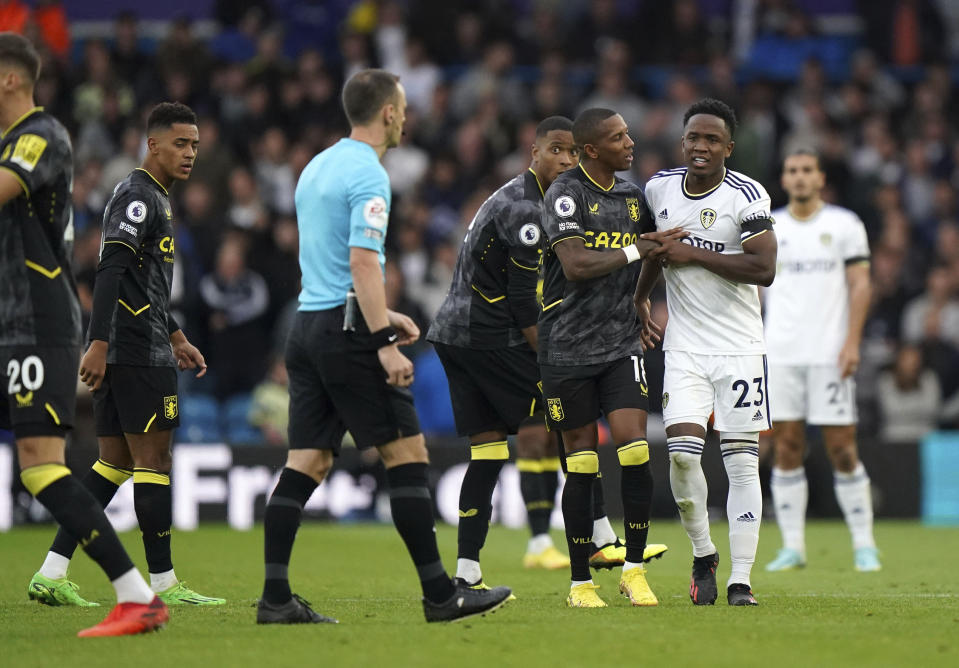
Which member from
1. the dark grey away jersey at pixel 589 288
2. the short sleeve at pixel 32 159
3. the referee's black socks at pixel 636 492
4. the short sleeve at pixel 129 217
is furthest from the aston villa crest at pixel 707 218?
the short sleeve at pixel 32 159

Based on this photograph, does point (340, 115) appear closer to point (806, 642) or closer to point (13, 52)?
point (13, 52)

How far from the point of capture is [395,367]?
659 centimetres

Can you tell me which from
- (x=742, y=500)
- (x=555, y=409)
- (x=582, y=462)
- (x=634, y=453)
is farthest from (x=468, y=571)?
(x=742, y=500)

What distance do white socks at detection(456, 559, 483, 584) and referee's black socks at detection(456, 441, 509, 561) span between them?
0.10 feet

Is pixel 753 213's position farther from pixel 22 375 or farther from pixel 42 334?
pixel 22 375

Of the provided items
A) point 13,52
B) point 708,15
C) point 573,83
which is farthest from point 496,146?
point 13,52

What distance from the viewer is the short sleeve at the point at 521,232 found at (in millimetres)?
8664

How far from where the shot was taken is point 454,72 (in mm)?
20656

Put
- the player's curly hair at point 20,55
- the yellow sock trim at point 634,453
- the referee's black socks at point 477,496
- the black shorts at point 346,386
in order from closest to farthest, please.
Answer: the player's curly hair at point 20,55 < the black shorts at point 346,386 < the yellow sock trim at point 634,453 < the referee's black socks at point 477,496

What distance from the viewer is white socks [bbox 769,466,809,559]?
1096 cm

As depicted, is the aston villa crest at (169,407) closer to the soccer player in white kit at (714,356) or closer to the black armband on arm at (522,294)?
the black armband on arm at (522,294)

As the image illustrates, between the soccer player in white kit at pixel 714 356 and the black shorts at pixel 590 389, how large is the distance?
332 mm

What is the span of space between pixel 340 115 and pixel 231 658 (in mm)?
13603

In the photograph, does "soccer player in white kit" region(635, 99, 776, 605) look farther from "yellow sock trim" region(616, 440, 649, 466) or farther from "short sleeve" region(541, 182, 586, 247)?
"short sleeve" region(541, 182, 586, 247)
